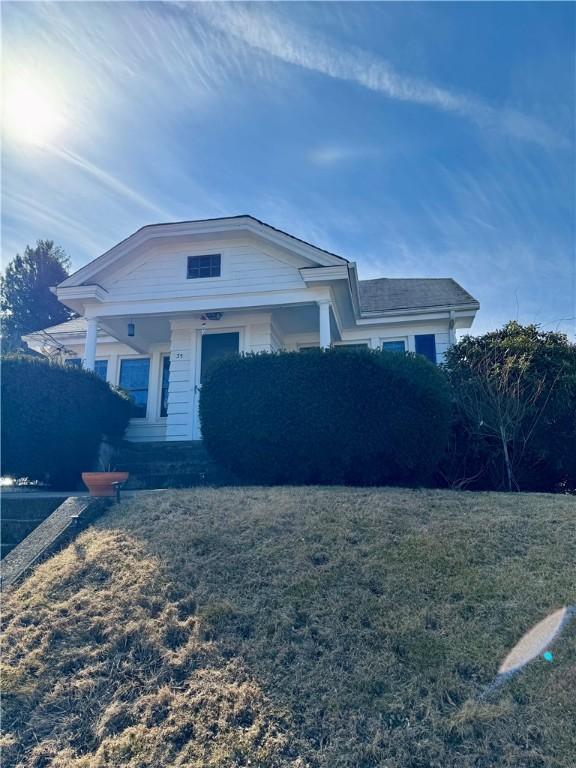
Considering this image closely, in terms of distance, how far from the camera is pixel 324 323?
38.5 feet

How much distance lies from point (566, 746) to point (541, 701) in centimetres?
36

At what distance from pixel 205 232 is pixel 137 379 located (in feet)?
16.1

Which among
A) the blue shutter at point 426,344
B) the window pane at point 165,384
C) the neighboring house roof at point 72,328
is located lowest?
the window pane at point 165,384

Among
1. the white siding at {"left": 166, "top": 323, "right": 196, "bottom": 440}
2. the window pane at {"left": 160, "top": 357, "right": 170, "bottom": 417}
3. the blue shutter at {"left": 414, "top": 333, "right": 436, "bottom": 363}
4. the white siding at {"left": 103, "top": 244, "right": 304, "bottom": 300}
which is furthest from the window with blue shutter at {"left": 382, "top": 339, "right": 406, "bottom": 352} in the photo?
the window pane at {"left": 160, "top": 357, "right": 170, "bottom": 417}

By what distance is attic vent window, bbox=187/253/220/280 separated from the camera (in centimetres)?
1285

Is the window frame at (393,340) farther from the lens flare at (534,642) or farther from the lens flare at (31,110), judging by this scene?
the lens flare at (534,642)

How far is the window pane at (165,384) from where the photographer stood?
1450 centimetres

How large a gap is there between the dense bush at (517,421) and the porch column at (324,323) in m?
2.71

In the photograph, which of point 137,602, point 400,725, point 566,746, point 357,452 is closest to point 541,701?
point 566,746

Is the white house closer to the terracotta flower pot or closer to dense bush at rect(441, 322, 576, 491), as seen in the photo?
dense bush at rect(441, 322, 576, 491)

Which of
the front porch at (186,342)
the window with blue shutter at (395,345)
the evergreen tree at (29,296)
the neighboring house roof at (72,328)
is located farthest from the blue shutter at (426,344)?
the evergreen tree at (29,296)

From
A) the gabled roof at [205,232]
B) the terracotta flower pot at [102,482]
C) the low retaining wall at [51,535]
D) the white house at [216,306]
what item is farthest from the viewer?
the white house at [216,306]

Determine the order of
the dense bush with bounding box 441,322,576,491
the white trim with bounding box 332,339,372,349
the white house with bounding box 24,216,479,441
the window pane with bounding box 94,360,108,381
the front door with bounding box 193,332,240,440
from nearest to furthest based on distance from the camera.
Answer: the dense bush with bounding box 441,322,576,491 < the white house with bounding box 24,216,479,441 < the front door with bounding box 193,332,240,440 < the white trim with bounding box 332,339,372,349 < the window pane with bounding box 94,360,108,381

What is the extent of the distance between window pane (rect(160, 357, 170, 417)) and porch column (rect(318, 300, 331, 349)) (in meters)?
4.92
